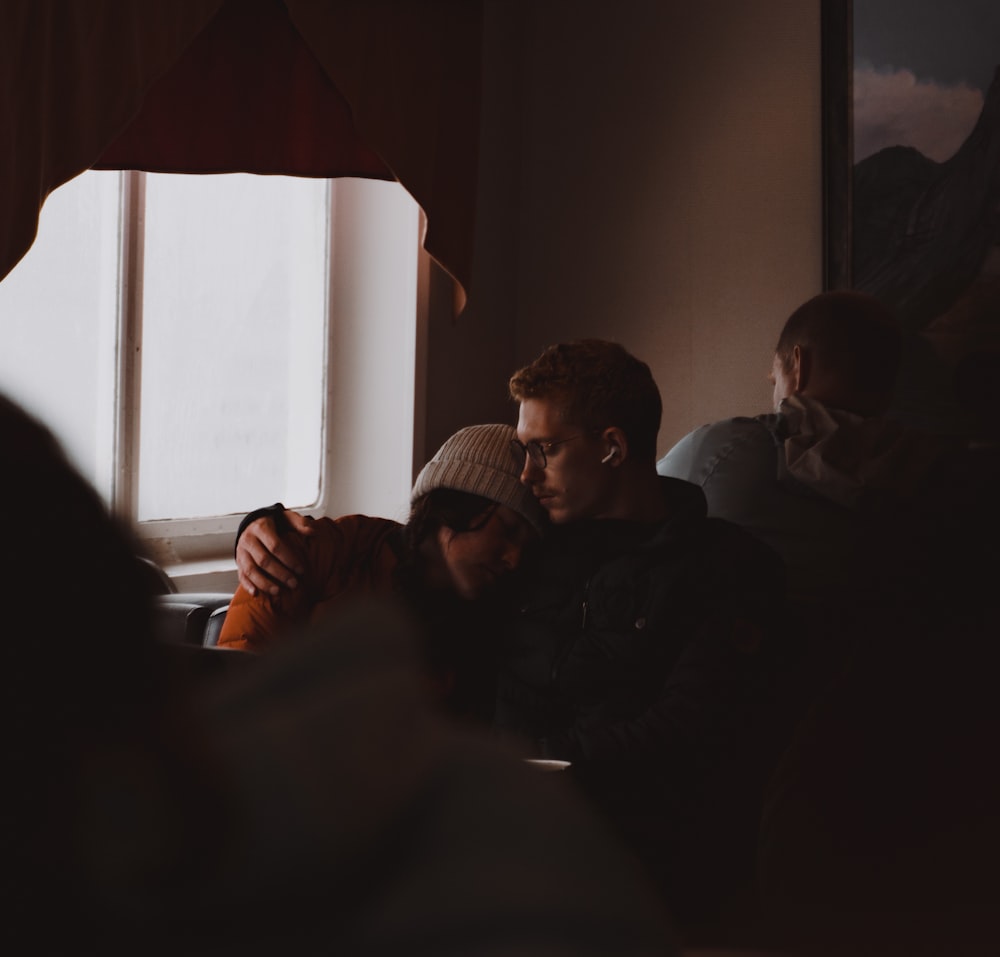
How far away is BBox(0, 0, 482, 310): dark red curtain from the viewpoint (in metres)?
1.92

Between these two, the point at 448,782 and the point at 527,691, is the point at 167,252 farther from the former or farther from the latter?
the point at 448,782

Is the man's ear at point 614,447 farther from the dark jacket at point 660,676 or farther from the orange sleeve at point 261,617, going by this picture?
the orange sleeve at point 261,617

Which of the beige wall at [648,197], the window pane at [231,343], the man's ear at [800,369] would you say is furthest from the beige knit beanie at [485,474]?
the beige wall at [648,197]

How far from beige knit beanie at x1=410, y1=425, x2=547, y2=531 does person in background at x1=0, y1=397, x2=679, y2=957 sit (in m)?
1.56

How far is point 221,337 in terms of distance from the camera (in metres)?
2.73

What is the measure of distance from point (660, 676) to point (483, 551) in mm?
380

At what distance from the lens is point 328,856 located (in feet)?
1.05

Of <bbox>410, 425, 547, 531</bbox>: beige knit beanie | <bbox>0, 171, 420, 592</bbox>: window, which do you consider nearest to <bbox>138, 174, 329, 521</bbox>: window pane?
<bbox>0, 171, 420, 592</bbox>: window

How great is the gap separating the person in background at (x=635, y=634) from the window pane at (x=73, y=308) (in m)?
0.72

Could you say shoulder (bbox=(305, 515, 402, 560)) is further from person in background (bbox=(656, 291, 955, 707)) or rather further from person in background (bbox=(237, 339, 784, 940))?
person in background (bbox=(656, 291, 955, 707))

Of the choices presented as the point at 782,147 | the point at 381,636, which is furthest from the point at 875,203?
the point at 381,636

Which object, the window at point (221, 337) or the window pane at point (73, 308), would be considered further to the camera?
the window at point (221, 337)

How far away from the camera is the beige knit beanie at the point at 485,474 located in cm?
193

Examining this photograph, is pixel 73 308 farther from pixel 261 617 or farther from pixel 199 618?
pixel 261 617
